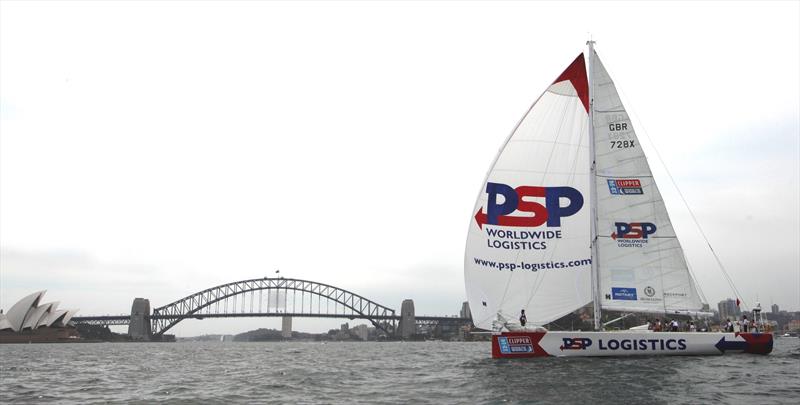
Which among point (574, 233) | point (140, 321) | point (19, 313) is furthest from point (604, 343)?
point (140, 321)

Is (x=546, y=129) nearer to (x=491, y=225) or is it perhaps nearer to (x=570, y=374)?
(x=491, y=225)

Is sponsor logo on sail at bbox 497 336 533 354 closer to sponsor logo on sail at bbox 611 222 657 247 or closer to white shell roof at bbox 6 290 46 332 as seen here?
sponsor logo on sail at bbox 611 222 657 247

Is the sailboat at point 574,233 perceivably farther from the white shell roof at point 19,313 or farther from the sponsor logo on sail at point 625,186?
the white shell roof at point 19,313

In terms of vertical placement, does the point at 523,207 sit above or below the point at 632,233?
above

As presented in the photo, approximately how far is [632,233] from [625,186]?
159 centimetres

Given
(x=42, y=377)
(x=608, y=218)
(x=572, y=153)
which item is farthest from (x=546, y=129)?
(x=42, y=377)

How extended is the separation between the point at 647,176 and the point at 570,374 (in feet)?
28.9

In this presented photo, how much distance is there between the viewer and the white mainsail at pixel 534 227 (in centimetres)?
2092

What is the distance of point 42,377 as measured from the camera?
19688mm

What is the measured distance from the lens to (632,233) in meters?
21.3

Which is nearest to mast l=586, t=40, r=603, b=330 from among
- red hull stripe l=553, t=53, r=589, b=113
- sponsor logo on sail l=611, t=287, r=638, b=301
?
red hull stripe l=553, t=53, r=589, b=113

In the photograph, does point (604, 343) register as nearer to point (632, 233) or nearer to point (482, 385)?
point (632, 233)

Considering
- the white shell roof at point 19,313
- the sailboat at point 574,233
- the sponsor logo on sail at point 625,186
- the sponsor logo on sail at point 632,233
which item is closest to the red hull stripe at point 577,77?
the sailboat at point 574,233

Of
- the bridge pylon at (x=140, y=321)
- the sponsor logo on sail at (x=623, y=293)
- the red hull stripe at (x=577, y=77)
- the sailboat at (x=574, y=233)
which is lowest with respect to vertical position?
the bridge pylon at (x=140, y=321)
